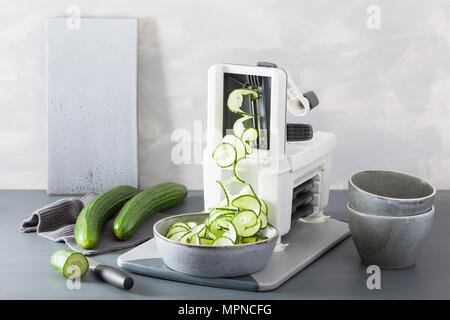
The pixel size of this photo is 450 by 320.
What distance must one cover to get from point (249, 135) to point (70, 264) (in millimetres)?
382

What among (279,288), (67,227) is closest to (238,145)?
(279,288)

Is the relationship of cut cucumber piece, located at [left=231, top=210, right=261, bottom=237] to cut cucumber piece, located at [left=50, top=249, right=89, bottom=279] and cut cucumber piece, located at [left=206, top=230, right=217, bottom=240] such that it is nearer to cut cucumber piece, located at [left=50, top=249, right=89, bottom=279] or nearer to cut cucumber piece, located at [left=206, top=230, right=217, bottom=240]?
cut cucumber piece, located at [left=206, top=230, right=217, bottom=240]

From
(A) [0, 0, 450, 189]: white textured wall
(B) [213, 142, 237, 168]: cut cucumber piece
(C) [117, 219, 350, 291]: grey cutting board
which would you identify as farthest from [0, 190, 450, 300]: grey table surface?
(A) [0, 0, 450, 189]: white textured wall

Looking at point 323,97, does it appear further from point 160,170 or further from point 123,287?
point 123,287

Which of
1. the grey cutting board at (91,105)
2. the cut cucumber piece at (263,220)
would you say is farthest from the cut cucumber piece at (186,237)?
the grey cutting board at (91,105)

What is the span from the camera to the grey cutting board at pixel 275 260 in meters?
1.10

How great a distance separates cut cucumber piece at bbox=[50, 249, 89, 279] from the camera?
1.13 m

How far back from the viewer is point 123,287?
1086 millimetres

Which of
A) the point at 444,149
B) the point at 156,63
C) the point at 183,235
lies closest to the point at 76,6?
the point at 156,63

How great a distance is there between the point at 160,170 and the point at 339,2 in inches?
24.2

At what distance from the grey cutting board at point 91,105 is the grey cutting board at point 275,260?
0.42 meters

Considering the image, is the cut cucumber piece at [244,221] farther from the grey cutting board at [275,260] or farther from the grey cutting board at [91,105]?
the grey cutting board at [91,105]

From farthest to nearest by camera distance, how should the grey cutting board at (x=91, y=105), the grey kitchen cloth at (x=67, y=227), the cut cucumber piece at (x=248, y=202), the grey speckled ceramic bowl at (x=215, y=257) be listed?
the grey cutting board at (x=91, y=105) → the grey kitchen cloth at (x=67, y=227) → the cut cucumber piece at (x=248, y=202) → the grey speckled ceramic bowl at (x=215, y=257)
